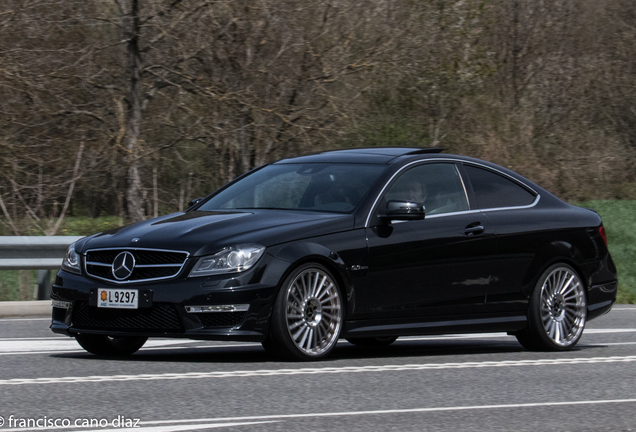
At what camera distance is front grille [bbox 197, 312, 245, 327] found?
285 inches

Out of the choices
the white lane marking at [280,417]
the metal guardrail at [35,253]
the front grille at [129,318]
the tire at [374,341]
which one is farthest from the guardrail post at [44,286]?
the white lane marking at [280,417]

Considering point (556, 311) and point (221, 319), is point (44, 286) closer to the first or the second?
point (221, 319)

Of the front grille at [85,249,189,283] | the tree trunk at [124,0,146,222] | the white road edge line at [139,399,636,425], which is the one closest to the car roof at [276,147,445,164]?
the front grille at [85,249,189,283]

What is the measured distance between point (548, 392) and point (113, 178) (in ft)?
44.3

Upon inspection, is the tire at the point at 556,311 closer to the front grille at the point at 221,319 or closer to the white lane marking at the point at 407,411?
the white lane marking at the point at 407,411

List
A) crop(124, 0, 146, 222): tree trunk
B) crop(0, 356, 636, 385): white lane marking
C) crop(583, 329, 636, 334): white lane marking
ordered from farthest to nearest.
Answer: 1. crop(124, 0, 146, 222): tree trunk
2. crop(583, 329, 636, 334): white lane marking
3. crop(0, 356, 636, 385): white lane marking

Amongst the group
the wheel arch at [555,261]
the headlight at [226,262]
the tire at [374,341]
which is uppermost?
the headlight at [226,262]

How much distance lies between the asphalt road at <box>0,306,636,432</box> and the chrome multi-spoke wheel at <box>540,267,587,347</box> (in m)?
0.23

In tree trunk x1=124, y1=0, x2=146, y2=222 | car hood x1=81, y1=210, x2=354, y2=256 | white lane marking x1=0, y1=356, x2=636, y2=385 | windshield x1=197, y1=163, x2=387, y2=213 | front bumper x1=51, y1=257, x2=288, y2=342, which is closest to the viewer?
white lane marking x1=0, y1=356, x2=636, y2=385

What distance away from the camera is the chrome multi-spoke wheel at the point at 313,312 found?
750 cm

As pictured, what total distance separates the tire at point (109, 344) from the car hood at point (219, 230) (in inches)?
26.7

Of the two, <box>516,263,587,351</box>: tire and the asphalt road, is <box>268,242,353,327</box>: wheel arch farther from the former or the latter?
<box>516,263,587,351</box>: tire

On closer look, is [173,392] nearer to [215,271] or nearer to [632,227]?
[215,271]

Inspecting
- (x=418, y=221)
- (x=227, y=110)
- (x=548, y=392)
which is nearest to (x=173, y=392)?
(x=548, y=392)
